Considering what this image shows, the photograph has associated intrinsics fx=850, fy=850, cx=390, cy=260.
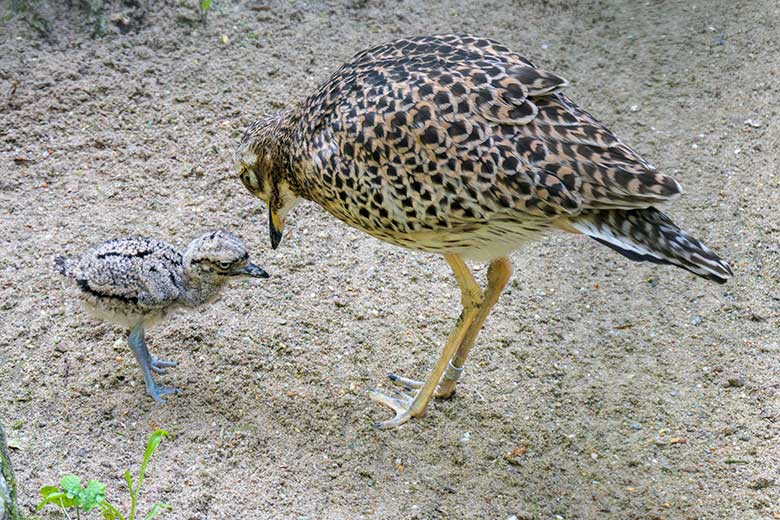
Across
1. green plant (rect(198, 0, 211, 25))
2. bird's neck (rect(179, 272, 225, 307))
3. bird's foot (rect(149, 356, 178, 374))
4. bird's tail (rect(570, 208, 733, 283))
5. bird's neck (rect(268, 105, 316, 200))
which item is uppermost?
bird's tail (rect(570, 208, 733, 283))

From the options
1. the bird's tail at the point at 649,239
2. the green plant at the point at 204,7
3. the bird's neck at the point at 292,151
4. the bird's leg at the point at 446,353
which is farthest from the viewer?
the green plant at the point at 204,7

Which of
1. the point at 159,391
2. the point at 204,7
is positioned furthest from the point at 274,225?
the point at 204,7

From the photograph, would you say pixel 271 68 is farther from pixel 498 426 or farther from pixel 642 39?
pixel 498 426

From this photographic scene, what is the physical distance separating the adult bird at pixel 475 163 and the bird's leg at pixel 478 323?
302 millimetres

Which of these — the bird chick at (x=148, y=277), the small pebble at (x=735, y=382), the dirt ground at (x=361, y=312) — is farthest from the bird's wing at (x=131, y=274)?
the small pebble at (x=735, y=382)

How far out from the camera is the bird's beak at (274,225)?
14.2ft

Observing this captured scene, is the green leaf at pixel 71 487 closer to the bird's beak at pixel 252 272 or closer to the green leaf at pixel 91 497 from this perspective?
the green leaf at pixel 91 497

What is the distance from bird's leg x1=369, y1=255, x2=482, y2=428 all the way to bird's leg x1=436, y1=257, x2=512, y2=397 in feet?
0.23

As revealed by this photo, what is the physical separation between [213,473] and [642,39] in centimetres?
448

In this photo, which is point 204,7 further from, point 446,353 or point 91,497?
point 91,497

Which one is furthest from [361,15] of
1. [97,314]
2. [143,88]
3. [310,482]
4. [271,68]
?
[310,482]

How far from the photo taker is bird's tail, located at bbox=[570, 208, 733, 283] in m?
3.26

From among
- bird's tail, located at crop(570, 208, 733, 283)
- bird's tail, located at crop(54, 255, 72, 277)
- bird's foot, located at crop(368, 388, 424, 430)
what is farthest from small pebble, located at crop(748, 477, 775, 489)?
bird's tail, located at crop(54, 255, 72, 277)

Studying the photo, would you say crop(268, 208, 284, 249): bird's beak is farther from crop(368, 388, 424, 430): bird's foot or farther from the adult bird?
crop(368, 388, 424, 430): bird's foot
